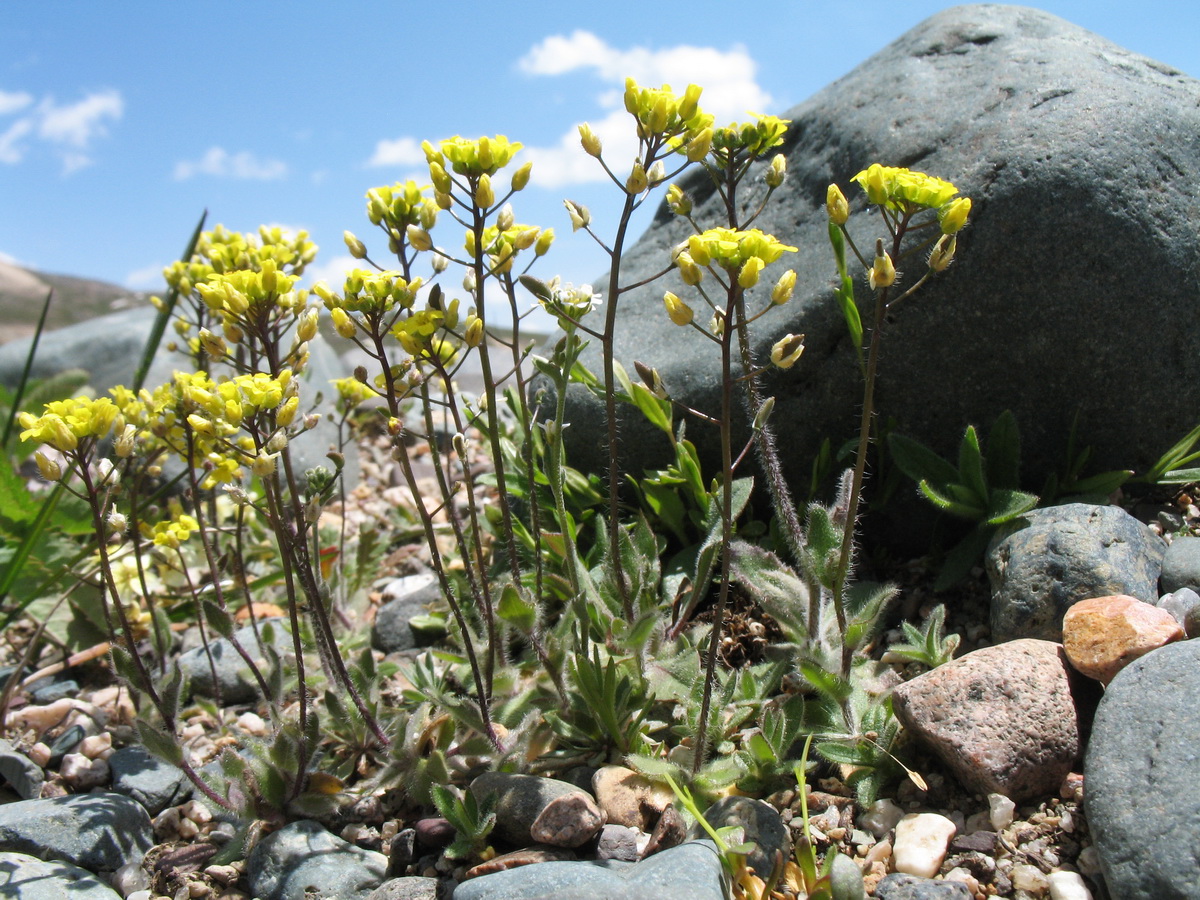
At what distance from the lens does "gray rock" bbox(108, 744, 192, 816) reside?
11.2 feet

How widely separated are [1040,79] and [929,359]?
129cm

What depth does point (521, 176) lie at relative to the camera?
8.96 ft

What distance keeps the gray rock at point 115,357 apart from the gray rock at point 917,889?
513 cm

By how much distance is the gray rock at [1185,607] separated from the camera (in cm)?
292

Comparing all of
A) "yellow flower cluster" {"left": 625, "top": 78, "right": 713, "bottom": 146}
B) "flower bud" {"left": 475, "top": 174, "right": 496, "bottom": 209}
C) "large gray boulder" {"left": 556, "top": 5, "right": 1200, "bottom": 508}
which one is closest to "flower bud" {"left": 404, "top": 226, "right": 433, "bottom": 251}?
"flower bud" {"left": 475, "top": 174, "right": 496, "bottom": 209}

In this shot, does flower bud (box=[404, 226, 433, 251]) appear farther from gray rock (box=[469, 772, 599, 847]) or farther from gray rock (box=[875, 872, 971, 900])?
gray rock (box=[875, 872, 971, 900])

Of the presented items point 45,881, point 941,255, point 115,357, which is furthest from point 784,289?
point 115,357

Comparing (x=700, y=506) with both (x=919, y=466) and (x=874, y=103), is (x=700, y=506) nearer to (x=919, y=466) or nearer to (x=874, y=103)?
(x=919, y=466)

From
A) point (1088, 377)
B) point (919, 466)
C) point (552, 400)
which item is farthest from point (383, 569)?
point (1088, 377)

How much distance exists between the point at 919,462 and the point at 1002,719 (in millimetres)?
1272

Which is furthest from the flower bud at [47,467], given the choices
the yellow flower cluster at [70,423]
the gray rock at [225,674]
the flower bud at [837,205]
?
the flower bud at [837,205]

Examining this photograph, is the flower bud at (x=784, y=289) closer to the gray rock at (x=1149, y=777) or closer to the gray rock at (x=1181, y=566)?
the gray rock at (x=1149, y=777)

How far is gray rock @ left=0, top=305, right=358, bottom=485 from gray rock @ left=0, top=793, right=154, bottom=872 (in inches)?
147

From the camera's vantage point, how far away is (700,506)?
400cm
